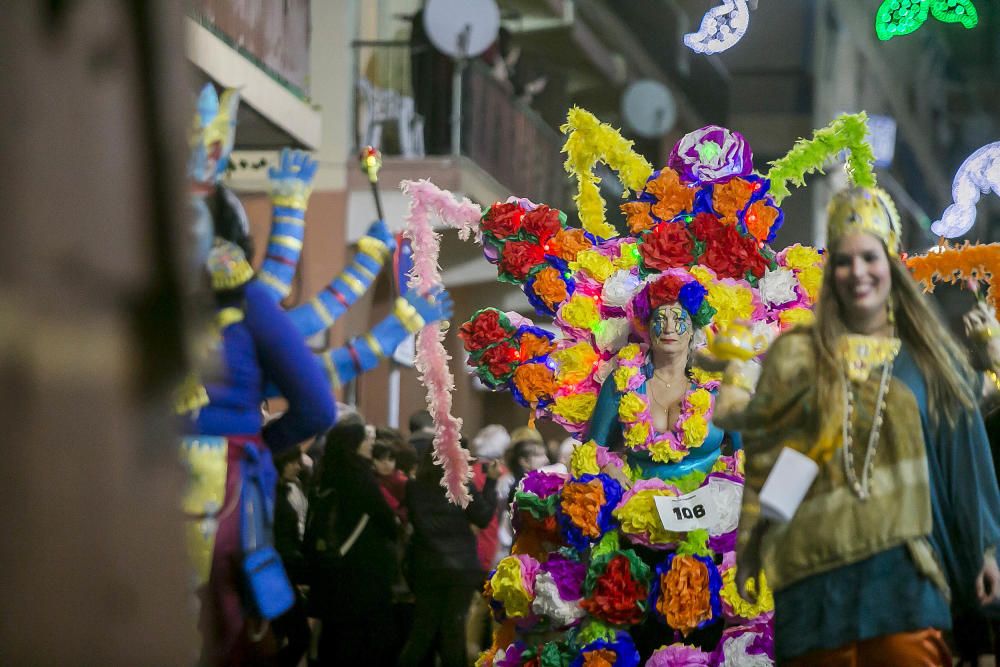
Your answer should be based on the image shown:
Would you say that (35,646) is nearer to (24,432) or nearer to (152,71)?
(24,432)

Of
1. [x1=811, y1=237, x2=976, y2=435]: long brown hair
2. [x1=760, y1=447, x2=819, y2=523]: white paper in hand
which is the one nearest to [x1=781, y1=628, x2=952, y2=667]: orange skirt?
[x1=760, y1=447, x2=819, y2=523]: white paper in hand

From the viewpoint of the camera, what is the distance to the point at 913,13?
15.6 ft

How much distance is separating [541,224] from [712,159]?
584 millimetres

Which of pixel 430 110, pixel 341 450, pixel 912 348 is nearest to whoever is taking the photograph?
pixel 912 348

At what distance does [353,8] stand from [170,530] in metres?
12.9

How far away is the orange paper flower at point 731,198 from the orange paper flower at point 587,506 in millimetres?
973

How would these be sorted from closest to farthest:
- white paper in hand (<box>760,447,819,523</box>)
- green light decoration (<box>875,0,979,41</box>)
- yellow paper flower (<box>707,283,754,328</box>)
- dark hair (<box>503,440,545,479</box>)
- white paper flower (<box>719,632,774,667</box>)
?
white paper in hand (<box>760,447,819,523</box>), white paper flower (<box>719,632,774,667</box>), green light decoration (<box>875,0,979,41</box>), yellow paper flower (<box>707,283,754,328</box>), dark hair (<box>503,440,545,479</box>)

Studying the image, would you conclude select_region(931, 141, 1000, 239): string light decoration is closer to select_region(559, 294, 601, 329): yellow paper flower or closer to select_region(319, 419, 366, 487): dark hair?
select_region(559, 294, 601, 329): yellow paper flower

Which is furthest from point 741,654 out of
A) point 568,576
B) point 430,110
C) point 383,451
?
point 430,110

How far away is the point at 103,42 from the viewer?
631 mm

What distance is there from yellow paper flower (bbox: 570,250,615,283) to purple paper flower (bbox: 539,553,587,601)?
929 millimetres

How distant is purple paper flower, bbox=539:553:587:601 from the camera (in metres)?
4.66

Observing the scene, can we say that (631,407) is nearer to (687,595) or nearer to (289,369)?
(687,595)

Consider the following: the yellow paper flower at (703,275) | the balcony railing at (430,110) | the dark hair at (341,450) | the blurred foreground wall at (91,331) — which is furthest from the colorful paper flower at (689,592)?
the balcony railing at (430,110)
